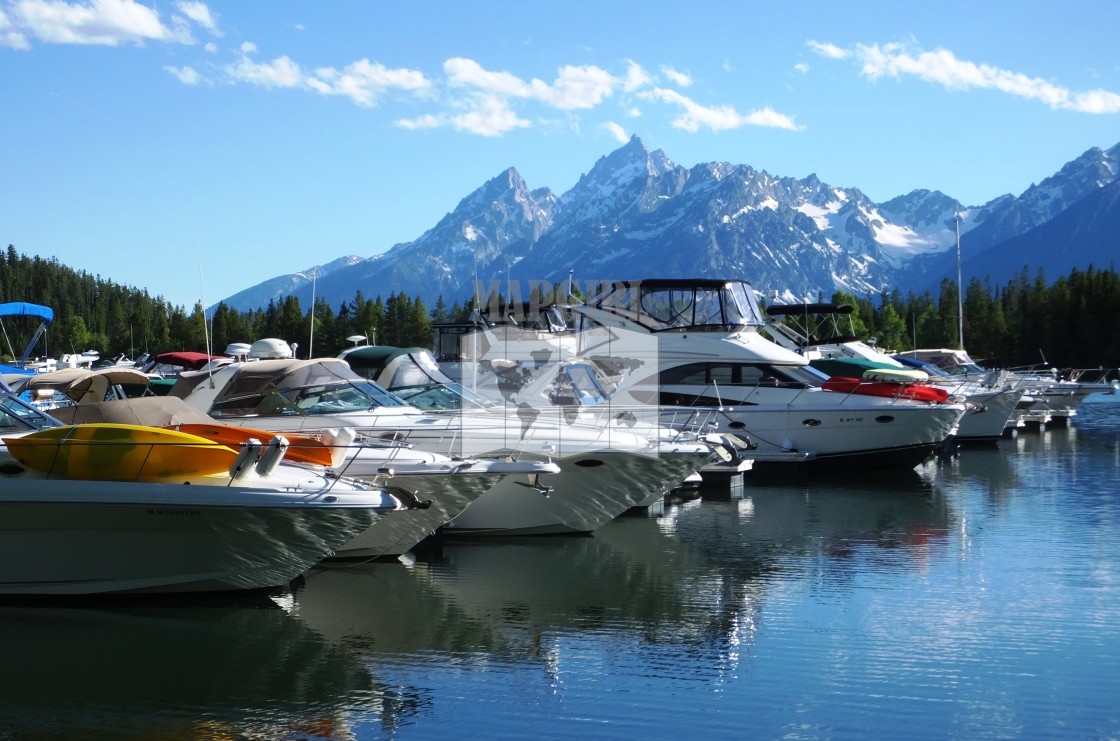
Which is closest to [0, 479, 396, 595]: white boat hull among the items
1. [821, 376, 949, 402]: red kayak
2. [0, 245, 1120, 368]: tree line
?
[821, 376, 949, 402]: red kayak

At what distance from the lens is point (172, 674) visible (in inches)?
470

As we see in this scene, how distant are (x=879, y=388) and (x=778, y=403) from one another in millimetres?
2669

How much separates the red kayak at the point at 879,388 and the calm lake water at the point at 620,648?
8.79 meters

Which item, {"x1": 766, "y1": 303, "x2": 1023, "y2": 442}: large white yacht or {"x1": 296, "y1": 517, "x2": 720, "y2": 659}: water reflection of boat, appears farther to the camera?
{"x1": 766, "y1": 303, "x2": 1023, "y2": 442}: large white yacht

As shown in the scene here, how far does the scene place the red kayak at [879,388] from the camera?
28.3 meters

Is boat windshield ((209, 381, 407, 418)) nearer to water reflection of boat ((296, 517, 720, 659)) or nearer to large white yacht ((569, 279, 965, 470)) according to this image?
water reflection of boat ((296, 517, 720, 659))

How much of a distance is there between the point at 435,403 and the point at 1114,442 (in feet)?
87.6

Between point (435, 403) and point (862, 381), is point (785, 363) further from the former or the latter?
point (435, 403)

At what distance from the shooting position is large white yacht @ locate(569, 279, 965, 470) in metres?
27.8

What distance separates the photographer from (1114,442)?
3934cm

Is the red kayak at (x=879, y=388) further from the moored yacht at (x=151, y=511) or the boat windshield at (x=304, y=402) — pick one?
the moored yacht at (x=151, y=511)

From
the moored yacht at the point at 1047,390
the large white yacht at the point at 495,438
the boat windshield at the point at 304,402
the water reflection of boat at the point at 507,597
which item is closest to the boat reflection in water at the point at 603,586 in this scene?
the water reflection of boat at the point at 507,597

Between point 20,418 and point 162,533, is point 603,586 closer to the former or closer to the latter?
point 162,533

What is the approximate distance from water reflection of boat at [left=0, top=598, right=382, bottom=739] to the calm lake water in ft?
0.10
